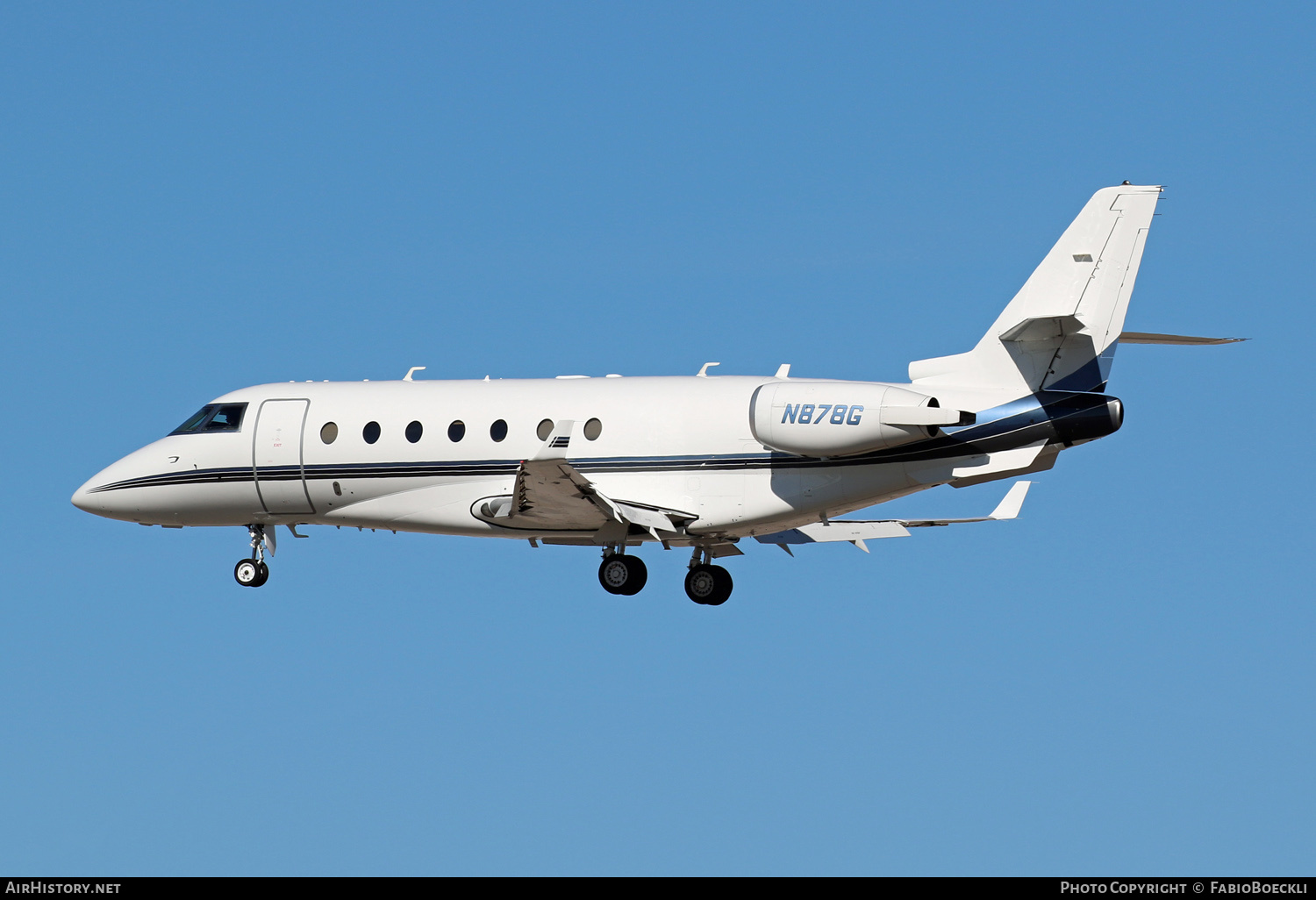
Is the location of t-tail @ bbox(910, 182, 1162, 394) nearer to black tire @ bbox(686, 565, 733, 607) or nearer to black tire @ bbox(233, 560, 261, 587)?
black tire @ bbox(686, 565, 733, 607)

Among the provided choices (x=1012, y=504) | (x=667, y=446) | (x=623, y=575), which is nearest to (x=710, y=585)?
(x=623, y=575)

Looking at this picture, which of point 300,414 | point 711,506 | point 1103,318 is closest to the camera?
point 1103,318

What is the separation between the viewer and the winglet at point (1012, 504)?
29844 mm

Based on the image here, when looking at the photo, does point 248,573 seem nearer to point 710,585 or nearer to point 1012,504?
point 710,585

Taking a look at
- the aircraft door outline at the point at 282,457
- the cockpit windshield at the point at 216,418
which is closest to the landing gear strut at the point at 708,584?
the aircraft door outline at the point at 282,457

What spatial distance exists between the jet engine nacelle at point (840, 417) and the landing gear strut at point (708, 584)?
293cm

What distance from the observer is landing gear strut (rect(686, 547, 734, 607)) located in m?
28.8

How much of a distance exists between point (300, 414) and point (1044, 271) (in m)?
12.2

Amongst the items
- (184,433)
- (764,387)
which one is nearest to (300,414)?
(184,433)

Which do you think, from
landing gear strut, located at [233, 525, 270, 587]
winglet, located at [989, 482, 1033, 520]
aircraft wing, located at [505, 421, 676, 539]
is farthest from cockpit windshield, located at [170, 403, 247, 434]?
winglet, located at [989, 482, 1033, 520]

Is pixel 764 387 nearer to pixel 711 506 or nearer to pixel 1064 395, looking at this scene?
pixel 711 506

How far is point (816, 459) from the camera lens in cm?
2670

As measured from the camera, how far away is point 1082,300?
25469 millimetres

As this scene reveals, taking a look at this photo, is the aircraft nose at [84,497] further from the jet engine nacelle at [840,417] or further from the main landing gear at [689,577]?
the jet engine nacelle at [840,417]
